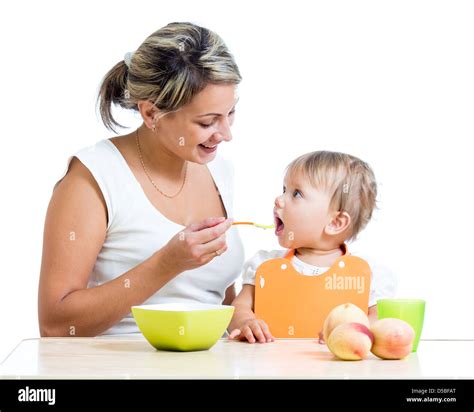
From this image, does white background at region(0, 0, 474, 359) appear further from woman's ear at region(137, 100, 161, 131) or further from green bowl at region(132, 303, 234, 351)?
green bowl at region(132, 303, 234, 351)

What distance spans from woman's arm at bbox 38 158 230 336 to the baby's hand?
216 mm

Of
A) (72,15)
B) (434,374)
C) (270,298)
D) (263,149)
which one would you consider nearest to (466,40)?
(263,149)

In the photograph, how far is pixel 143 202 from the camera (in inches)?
90.2

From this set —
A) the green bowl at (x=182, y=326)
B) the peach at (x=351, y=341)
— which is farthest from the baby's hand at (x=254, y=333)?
the peach at (x=351, y=341)

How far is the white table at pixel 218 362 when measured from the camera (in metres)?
1.43

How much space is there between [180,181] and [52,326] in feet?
1.77

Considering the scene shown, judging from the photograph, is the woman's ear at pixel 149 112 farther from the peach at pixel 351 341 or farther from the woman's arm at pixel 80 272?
the peach at pixel 351 341

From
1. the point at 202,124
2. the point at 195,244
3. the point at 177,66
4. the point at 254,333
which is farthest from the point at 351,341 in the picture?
the point at 177,66

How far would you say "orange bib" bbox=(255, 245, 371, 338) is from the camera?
2.15 m

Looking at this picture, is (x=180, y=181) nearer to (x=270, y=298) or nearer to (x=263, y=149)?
(x=270, y=298)

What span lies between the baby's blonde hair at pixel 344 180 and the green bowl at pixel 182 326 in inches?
23.4
